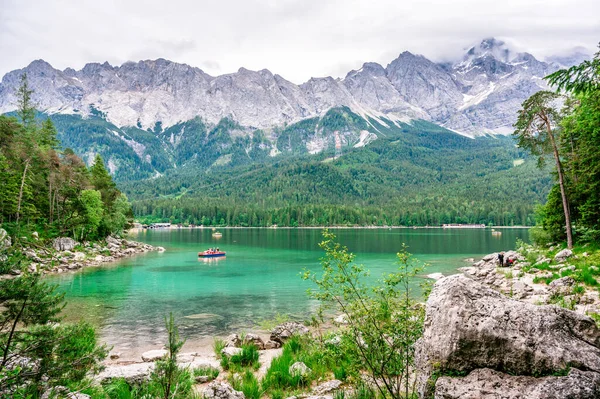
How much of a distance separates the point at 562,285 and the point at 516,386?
1895 centimetres

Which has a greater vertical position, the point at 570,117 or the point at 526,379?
the point at 570,117

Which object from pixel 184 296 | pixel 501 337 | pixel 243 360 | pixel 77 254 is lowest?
pixel 184 296

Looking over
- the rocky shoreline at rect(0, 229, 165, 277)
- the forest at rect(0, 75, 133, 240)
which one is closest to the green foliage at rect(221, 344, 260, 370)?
the rocky shoreline at rect(0, 229, 165, 277)

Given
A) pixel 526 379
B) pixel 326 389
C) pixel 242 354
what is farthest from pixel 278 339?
pixel 526 379

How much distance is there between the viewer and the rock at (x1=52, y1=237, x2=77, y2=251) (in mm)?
54438

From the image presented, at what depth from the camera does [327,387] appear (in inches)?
428

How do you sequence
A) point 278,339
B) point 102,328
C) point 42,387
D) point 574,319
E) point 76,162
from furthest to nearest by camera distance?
point 76,162 < point 102,328 < point 278,339 < point 42,387 < point 574,319

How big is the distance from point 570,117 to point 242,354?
123 ft

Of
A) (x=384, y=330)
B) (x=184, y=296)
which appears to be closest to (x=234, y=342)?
(x=384, y=330)

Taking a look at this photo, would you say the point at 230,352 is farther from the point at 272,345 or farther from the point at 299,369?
the point at 299,369

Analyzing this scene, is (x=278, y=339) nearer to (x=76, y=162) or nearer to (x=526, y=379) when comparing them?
(x=526, y=379)

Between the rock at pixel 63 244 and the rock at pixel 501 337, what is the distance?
61.8 metres

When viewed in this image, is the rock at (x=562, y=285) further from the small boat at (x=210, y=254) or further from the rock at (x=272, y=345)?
the small boat at (x=210, y=254)

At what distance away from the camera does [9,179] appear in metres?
45.8
